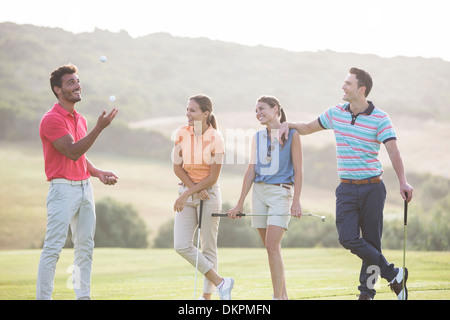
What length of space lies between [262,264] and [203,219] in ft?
31.0

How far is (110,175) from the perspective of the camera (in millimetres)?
4883

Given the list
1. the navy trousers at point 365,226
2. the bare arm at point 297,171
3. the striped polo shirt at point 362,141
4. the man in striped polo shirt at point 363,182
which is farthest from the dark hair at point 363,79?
the navy trousers at point 365,226

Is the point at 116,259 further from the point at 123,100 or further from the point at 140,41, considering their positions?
the point at 140,41

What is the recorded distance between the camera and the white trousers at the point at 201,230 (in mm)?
4879

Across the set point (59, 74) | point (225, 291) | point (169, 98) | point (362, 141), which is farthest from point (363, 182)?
point (169, 98)

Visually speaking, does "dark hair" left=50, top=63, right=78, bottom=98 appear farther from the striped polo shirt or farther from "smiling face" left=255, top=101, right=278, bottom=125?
the striped polo shirt


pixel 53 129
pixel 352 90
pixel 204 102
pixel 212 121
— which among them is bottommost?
pixel 53 129

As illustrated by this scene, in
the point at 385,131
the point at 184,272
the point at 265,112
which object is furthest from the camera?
the point at 184,272

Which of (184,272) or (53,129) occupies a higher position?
(53,129)

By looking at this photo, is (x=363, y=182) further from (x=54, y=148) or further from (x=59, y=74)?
(x=59, y=74)

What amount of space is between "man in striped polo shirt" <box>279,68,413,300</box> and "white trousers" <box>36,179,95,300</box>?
6.49 feet

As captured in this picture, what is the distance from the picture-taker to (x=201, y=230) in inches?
196

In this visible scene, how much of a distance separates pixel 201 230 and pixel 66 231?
1.09 meters

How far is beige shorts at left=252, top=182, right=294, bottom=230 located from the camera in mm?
4793
